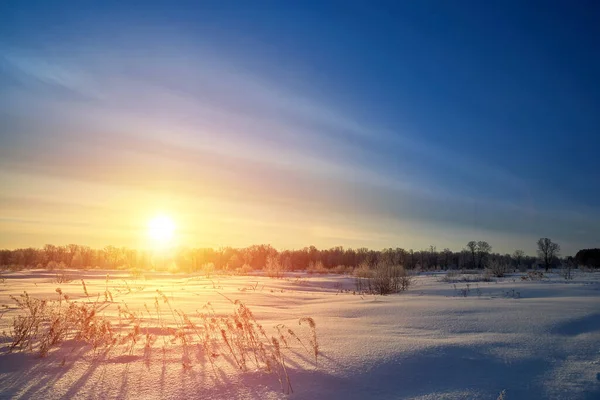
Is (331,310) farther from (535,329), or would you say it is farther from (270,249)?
(270,249)

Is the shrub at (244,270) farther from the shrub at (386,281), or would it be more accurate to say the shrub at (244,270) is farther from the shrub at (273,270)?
the shrub at (386,281)

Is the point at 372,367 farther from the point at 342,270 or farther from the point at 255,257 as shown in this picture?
the point at 255,257

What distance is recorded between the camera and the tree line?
4544 centimetres

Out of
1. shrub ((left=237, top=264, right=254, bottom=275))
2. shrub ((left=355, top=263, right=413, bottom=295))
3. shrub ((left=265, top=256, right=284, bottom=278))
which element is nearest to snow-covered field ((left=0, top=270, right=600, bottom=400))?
shrub ((left=355, top=263, right=413, bottom=295))

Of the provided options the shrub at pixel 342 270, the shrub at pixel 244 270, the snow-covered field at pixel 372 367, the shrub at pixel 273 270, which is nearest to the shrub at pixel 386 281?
the snow-covered field at pixel 372 367

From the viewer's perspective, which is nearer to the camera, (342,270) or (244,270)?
(244,270)

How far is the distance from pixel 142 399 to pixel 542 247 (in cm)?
5109

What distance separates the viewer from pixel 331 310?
6.66 metres

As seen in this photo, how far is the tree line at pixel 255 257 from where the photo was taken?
45438 mm

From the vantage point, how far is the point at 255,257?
59.9 meters

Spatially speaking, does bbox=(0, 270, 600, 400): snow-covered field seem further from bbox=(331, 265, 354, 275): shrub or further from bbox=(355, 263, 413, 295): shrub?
bbox=(331, 265, 354, 275): shrub

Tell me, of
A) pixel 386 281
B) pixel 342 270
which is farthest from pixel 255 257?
pixel 386 281

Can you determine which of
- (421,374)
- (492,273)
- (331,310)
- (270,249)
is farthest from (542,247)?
(421,374)

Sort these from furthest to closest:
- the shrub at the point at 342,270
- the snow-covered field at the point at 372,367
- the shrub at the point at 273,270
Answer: the shrub at the point at 342,270, the shrub at the point at 273,270, the snow-covered field at the point at 372,367
